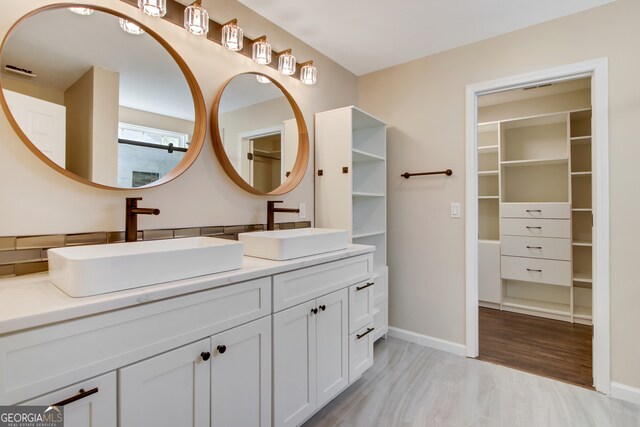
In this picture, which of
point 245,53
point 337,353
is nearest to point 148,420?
point 337,353

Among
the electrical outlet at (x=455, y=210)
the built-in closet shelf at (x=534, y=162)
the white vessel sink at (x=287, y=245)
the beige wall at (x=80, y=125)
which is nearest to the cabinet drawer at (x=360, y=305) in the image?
the white vessel sink at (x=287, y=245)

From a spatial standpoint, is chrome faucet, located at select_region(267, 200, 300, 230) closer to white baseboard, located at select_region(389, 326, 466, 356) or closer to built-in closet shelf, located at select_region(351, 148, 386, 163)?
built-in closet shelf, located at select_region(351, 148, 386, 163)

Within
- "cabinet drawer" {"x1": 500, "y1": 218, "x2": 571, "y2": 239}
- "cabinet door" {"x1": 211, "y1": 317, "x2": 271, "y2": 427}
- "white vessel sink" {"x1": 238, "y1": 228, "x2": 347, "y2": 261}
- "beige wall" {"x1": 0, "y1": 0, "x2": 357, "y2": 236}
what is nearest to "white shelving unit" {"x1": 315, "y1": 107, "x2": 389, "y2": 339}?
"beige wall" {"x1": 0, "y1": 0, "x2": 357, "y2": 236}

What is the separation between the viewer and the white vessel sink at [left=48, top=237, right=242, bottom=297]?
2.79 feet

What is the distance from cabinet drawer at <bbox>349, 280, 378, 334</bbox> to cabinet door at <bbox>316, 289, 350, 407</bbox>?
0.05 meters

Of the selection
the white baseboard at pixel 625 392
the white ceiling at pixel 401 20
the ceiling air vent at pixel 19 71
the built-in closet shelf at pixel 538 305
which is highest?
the white ceiling at pixel 401 20

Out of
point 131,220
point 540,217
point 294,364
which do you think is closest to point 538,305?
point 540,217

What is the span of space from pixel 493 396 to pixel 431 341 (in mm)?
684

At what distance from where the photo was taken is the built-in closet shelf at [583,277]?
2979 mm

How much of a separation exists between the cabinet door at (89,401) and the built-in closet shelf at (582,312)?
3.86 meters

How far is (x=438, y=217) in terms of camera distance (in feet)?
8.27

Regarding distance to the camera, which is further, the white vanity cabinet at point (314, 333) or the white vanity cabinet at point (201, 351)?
the white vanity cabinet at point (314, 333)

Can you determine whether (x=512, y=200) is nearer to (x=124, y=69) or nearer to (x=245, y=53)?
(x=245, y=53)

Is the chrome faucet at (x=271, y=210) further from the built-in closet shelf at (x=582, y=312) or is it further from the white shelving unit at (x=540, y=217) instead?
the built-in closet shelf at (x=582, y=312)
